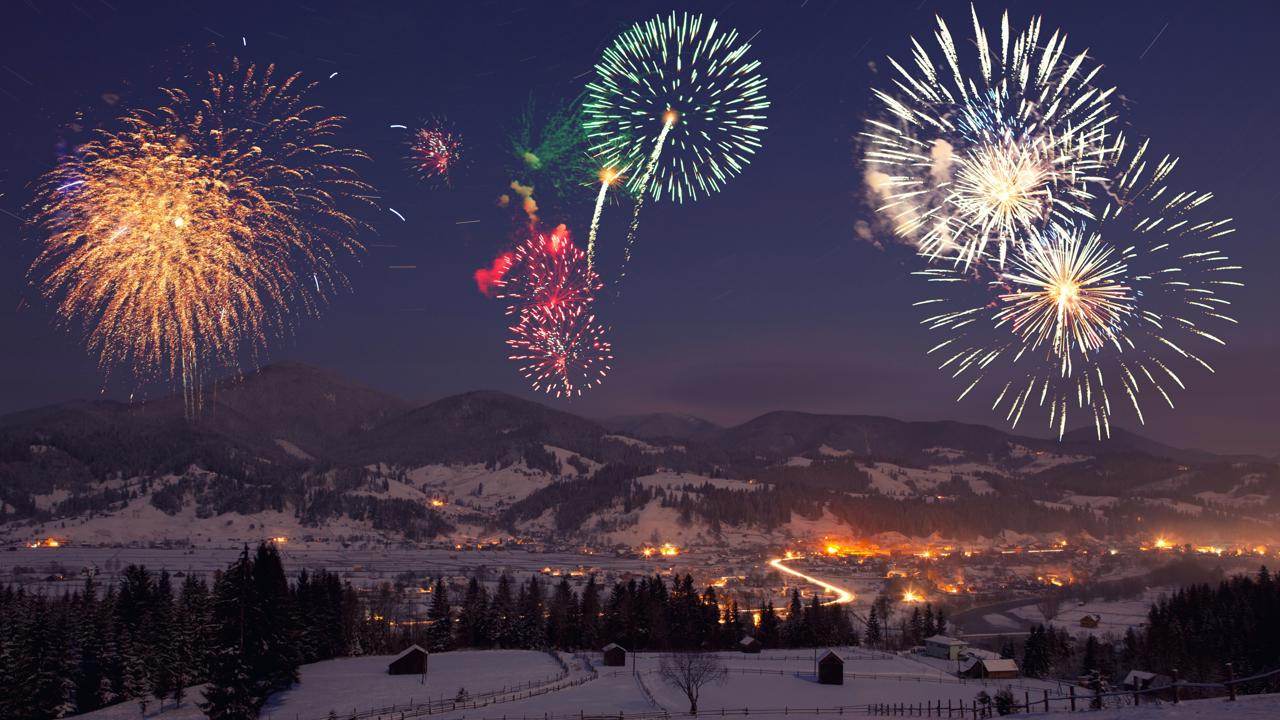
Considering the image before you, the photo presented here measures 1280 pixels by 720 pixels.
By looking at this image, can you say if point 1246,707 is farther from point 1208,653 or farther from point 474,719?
point 1208,653

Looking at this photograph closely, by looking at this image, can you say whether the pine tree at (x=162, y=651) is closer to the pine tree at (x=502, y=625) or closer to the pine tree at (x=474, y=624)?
the pine tree at (x=474, y=624)

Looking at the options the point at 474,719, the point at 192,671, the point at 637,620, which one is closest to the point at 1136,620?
the point at 637,620

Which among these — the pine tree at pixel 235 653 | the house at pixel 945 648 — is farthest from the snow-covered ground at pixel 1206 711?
the house at pixel 945 648

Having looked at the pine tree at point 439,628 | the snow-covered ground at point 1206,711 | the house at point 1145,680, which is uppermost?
the snow-covered ground at point 1206,711

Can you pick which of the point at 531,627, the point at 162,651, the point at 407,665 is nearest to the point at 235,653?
the point at 407,665

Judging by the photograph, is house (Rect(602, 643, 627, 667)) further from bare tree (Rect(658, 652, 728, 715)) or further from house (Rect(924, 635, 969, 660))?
house (Rect(924, 635, 969, 660))

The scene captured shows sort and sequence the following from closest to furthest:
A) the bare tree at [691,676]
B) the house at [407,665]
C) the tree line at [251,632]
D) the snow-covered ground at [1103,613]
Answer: the tree line at [251,632] < the bare tree at [691,676] < the house at [407,665] < the snow-covered ground at [1103,613]
